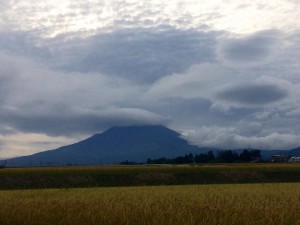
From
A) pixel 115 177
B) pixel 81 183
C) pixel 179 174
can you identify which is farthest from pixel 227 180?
pixel 81 183

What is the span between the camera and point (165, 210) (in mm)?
13344

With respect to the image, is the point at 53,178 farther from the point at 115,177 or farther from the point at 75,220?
the point at 75,220

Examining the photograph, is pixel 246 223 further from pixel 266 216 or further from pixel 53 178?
pixel 53 178

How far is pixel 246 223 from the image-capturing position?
36.3 feet

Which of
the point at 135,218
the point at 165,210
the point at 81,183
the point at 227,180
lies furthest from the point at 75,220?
the point at 227,180

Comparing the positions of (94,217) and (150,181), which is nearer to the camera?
(94,217)

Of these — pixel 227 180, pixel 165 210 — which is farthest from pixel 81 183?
pixel 165 210

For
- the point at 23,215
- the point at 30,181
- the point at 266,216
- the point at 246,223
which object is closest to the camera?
the point at 246,223

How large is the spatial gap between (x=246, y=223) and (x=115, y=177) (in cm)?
5361

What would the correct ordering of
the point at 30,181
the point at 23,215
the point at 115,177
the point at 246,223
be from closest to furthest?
the point at 246,223 → the point at 23,215 → the point at 30,181 → the point at 115,177

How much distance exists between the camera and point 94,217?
12.0m

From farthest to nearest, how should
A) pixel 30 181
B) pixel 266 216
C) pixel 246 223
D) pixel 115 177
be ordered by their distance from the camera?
pixel 115 177, pixel 30 181, pixel 266 216, pixel 246 223

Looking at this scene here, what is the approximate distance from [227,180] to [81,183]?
20410 mm

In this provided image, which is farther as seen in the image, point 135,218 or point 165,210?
point 165,210
